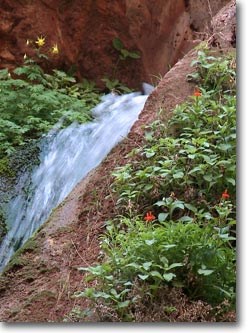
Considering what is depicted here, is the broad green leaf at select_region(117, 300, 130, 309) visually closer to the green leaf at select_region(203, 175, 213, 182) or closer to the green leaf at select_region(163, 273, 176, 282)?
the green leaf at select_region(163, 273, 176, 282)

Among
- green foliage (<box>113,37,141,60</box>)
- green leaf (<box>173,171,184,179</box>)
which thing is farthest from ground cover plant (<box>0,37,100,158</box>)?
green leaf (<box>173,171,184,179</box>)

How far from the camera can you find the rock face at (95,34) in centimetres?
565

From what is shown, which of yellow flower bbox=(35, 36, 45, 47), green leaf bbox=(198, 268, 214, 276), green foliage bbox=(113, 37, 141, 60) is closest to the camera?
green leaf bbox=(198, 268, 214, 276)

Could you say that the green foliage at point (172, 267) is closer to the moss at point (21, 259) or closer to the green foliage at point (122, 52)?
the moss at point (21, 259)

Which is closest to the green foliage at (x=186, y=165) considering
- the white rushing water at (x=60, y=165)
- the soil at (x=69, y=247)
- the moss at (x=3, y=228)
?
the soil at (x=69, y=247)

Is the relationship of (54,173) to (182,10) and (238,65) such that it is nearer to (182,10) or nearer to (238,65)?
(238,65)

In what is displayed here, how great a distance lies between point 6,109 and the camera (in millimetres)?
4734

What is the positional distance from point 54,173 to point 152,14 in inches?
105

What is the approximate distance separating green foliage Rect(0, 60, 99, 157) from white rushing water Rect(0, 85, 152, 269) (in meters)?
0.18

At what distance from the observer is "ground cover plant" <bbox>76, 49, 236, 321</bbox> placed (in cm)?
215

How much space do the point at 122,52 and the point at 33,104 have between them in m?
1.43

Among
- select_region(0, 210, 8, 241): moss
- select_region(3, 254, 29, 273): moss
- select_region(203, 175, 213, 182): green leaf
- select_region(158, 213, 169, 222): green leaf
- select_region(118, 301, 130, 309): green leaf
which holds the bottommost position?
select_region(0, 210, 8, 241): moss

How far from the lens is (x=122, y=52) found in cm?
590

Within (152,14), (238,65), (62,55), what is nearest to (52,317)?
(238,65)
